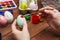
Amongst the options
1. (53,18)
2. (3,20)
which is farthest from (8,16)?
(53,18)

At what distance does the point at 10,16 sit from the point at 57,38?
0.92ft

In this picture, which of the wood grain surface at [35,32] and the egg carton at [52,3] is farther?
the egg carton at [52,3]

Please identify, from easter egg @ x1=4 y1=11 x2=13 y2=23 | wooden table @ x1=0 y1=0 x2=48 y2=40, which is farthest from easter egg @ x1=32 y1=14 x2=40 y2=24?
easter egg @ x1=4 y1=11 x2=13 y2=23

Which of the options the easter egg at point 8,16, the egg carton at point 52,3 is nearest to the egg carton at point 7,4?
the easter egg at point 8,16

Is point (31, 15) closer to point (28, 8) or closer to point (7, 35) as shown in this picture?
point (28, 8)

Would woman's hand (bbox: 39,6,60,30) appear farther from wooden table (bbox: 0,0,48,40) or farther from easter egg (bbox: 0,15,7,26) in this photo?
easter egg (bbox: 0,15,7,26)

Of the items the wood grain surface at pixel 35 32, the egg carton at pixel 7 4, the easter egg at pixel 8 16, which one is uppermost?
the egg carton at pixel 7 4

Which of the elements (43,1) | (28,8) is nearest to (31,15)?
(28,8)

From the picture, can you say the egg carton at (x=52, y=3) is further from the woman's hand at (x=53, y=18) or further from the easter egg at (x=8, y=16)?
the easter egg at (x=8, y=16)

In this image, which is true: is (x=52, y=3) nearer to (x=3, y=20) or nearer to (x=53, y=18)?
(x=53, y=18)

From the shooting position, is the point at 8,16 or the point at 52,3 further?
the point at 52,3

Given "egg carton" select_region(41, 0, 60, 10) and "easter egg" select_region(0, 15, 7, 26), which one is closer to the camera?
"easter egg" select_region(0, 15, 7, 26)

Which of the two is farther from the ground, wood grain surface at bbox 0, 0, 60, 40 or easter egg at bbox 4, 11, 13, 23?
easter egg at bbox 4, 11, 13, 23

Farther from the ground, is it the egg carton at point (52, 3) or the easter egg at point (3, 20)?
the egg carton at point (52, 3)
